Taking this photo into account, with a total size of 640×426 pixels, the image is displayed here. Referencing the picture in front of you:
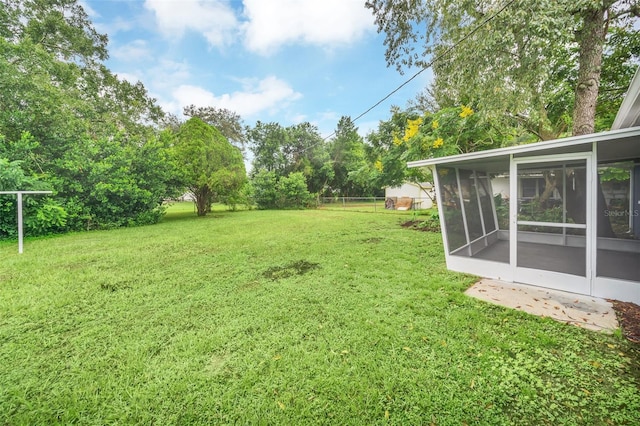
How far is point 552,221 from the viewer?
3.51 m

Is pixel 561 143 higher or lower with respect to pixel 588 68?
lower

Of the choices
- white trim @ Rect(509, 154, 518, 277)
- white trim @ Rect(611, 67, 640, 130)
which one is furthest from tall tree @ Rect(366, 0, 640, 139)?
white trim @ Rect(509, 154, 518, 277)

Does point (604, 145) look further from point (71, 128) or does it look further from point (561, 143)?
point (71, 128)

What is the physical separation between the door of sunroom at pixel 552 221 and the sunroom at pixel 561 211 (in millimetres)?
11

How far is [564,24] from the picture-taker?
136 inches

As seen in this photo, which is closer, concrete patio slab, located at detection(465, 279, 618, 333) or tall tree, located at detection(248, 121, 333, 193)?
concrete patio slab, located at detection(465, 279, 618, 333)

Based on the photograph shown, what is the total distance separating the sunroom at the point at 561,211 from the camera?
9.66 ft

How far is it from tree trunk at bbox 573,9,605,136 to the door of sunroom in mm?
2177

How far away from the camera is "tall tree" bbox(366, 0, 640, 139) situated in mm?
3562

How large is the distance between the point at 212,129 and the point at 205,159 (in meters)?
2.03

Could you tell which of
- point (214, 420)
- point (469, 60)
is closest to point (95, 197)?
point (214, 420)

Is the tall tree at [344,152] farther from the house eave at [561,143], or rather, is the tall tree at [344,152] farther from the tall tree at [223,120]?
the house eave at [561,143]

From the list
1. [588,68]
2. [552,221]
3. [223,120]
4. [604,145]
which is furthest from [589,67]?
[223,120]

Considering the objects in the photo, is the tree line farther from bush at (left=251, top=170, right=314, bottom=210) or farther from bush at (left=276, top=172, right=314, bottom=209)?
bush at (left=276, top=172, right=314, bottom=209)
